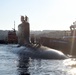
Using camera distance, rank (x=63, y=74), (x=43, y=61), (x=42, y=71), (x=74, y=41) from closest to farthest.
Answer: (x=63, y=74) < (x=42, y=71) < (x=43, y=61) < (x=74, y=41)

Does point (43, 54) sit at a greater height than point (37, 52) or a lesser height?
lesser

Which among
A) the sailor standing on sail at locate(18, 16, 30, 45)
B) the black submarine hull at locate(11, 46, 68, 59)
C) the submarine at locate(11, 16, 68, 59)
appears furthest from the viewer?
the sailor standing on sail at locate(18, 16, 30, 45)

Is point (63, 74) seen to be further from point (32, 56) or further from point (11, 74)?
point (32, 56)

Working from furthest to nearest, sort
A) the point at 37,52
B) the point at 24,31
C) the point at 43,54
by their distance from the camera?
the point at 24,31 → the point at 37,52 → the point at 43,54

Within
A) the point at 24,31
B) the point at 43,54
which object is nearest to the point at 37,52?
the point at 43,54

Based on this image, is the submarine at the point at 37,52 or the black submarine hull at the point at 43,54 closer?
the black submarine hull at the point at 43,54

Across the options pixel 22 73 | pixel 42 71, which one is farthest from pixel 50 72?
pixel 22 73

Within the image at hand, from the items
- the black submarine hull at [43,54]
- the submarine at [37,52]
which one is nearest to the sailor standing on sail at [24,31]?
the submarine at [37,52]

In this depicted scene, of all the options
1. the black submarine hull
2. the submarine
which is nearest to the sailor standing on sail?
the submarine

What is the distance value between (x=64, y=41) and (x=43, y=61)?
3251cm

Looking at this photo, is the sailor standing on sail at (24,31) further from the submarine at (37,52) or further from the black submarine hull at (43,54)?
the black submarine hull at (43,54)

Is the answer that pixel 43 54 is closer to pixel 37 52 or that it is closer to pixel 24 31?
pixel 37 52

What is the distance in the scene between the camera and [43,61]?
28.0 metres

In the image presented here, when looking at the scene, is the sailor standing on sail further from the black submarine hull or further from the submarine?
the black submarine hull
